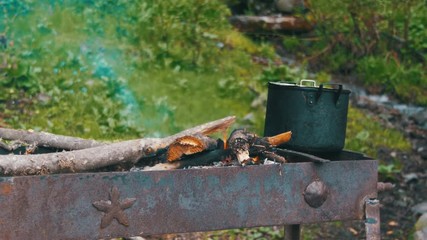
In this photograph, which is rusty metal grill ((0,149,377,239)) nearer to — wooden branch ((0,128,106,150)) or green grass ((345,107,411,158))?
wooden branch ((0,128,106,150))

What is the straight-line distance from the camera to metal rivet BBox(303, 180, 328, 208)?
3.42 metres

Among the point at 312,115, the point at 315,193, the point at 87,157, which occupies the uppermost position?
the point at 312,115

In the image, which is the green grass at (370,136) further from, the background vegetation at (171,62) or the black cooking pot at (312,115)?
the black cooking pot at (312,115)

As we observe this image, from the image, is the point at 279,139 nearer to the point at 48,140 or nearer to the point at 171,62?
the point at 48,140

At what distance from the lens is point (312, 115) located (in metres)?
3.78

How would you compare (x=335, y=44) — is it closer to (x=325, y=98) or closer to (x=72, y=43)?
(x=72, y=43)

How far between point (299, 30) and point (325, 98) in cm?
660

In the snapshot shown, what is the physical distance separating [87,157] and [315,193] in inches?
39.9

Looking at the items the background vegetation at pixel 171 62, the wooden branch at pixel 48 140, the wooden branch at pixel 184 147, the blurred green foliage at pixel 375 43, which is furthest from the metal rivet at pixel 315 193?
the blurred green foliage at pixel 375 43

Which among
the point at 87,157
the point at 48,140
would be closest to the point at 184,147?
the point at 87,157

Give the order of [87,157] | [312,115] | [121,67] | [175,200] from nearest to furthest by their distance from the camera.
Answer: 1. [175,200]
2. [87,157]
3. [312,115]
4. [121,67]

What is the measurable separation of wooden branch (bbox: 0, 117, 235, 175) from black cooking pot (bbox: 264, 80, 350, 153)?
0.97 feet

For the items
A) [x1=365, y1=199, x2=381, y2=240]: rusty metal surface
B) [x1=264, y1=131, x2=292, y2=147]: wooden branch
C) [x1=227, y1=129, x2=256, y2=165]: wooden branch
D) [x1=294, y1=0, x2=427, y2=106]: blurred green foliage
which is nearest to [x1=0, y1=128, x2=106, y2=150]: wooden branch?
[x1=227, y1=129, x2=256, y2=165]: wooden branch

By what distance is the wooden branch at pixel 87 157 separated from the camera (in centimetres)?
318
